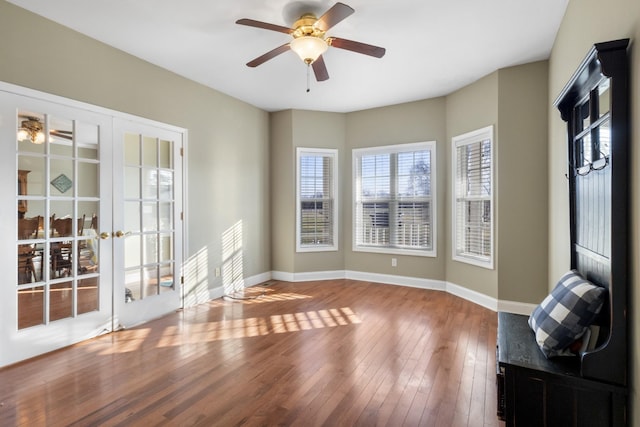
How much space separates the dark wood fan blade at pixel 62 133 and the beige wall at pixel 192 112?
0.33m

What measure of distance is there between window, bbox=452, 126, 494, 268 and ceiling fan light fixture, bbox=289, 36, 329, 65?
2499mm

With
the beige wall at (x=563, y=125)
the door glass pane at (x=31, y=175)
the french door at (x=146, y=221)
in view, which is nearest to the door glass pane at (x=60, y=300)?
the french door at (x=146, y=221)

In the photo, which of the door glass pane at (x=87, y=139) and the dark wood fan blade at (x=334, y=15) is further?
the door glass pane at (x=87, y=139)

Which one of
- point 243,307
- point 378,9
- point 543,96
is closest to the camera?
point 378,9

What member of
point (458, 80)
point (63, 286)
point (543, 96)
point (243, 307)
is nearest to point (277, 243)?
point (243, 307)

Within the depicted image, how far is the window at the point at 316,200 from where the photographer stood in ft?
18.6

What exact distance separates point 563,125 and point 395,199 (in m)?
2.65

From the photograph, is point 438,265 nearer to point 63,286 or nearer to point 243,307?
point 243,307

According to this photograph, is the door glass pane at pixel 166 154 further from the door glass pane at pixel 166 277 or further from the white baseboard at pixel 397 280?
the white baseboard at pixel 397 280

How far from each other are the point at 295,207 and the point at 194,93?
2310 mm

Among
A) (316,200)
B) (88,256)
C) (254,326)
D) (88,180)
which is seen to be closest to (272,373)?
(254,326)

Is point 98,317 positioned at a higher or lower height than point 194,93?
lower

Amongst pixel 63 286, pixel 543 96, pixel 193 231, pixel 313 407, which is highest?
pixel 543 96

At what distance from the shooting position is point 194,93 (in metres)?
4.34
